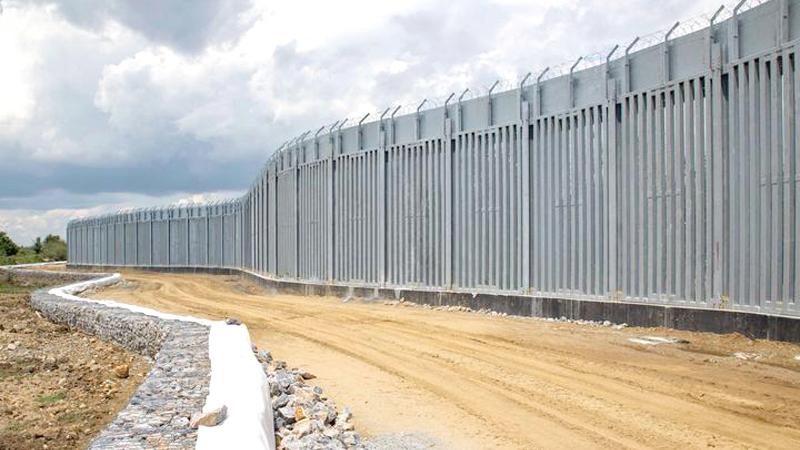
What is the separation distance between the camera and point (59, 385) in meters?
11.8

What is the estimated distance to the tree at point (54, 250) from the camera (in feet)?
295

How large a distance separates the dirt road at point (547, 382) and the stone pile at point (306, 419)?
0.28m

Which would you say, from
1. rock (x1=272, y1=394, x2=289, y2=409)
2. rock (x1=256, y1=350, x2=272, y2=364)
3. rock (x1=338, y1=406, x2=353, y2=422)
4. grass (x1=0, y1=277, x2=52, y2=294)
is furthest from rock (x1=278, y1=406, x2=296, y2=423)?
grass (x1=0, y1=277, x2=52, y2=294)

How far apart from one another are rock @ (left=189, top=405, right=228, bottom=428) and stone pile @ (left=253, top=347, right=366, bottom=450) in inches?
25.9

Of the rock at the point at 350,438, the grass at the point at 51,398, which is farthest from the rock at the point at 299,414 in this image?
the grass at the point at 51,398

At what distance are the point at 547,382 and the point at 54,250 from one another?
9480 cm

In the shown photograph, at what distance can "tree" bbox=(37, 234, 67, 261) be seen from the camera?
9000cm

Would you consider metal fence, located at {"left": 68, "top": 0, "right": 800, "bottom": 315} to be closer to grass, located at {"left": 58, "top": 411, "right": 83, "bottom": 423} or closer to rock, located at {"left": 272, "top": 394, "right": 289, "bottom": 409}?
rock, located at {"left": 272, "top": 394, "right": 289, "bottom": 409}

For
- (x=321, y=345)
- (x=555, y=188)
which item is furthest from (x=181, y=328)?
(x=555, y=188)

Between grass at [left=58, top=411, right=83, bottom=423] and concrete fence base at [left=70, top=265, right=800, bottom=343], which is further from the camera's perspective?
concrete fence base at [left=70, top=265, right=800, bottom=343]

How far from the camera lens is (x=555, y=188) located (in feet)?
49.2

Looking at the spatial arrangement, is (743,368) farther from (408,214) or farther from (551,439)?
(408,214)

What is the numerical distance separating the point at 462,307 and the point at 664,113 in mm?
6486

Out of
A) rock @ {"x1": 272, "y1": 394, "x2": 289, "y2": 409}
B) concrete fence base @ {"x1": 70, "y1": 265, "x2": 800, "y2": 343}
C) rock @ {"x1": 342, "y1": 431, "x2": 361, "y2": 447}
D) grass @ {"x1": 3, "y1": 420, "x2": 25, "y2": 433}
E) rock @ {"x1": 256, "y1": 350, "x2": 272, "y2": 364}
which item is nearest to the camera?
rock @ {"x1": 342, "y1": 431, "x2": 361, "y2": 447}
